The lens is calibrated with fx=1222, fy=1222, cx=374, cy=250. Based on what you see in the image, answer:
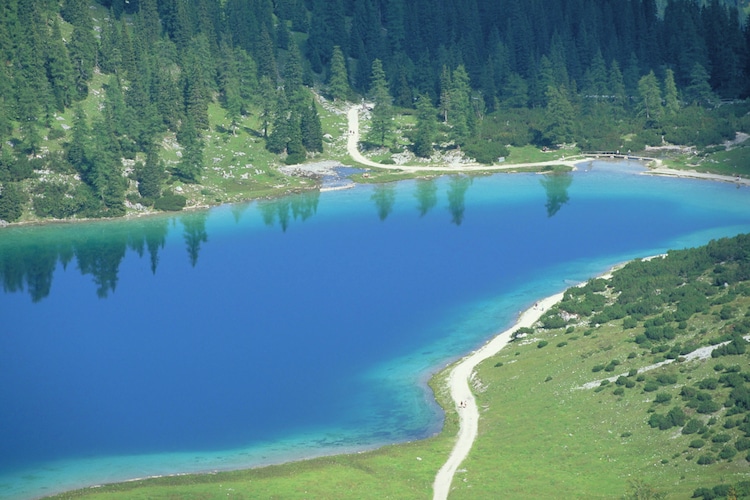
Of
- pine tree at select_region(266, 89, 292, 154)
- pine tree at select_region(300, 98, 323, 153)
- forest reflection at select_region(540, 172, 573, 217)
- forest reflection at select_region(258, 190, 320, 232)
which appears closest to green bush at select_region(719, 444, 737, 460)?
forest reflection at select_region(540, 172, 573, 217)

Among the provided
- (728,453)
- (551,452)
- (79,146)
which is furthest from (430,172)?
(728,453)

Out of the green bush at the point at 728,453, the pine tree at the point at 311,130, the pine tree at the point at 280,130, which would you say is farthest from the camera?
the pine tree at the point at 311,130

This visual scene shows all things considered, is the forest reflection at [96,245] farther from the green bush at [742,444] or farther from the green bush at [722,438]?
the green bush at [742,444]

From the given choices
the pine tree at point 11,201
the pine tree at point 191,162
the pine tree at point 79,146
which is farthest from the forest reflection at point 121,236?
the pine tree at point 79,146

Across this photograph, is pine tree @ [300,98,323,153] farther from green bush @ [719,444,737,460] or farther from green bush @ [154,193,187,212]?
green bush @ [719,444,737,460]

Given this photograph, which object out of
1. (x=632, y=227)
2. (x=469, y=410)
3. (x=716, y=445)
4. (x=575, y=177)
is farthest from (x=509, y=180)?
(x=716, y=445)

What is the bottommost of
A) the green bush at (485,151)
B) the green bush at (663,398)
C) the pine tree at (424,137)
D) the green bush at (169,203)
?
the green bush at (663,398)
